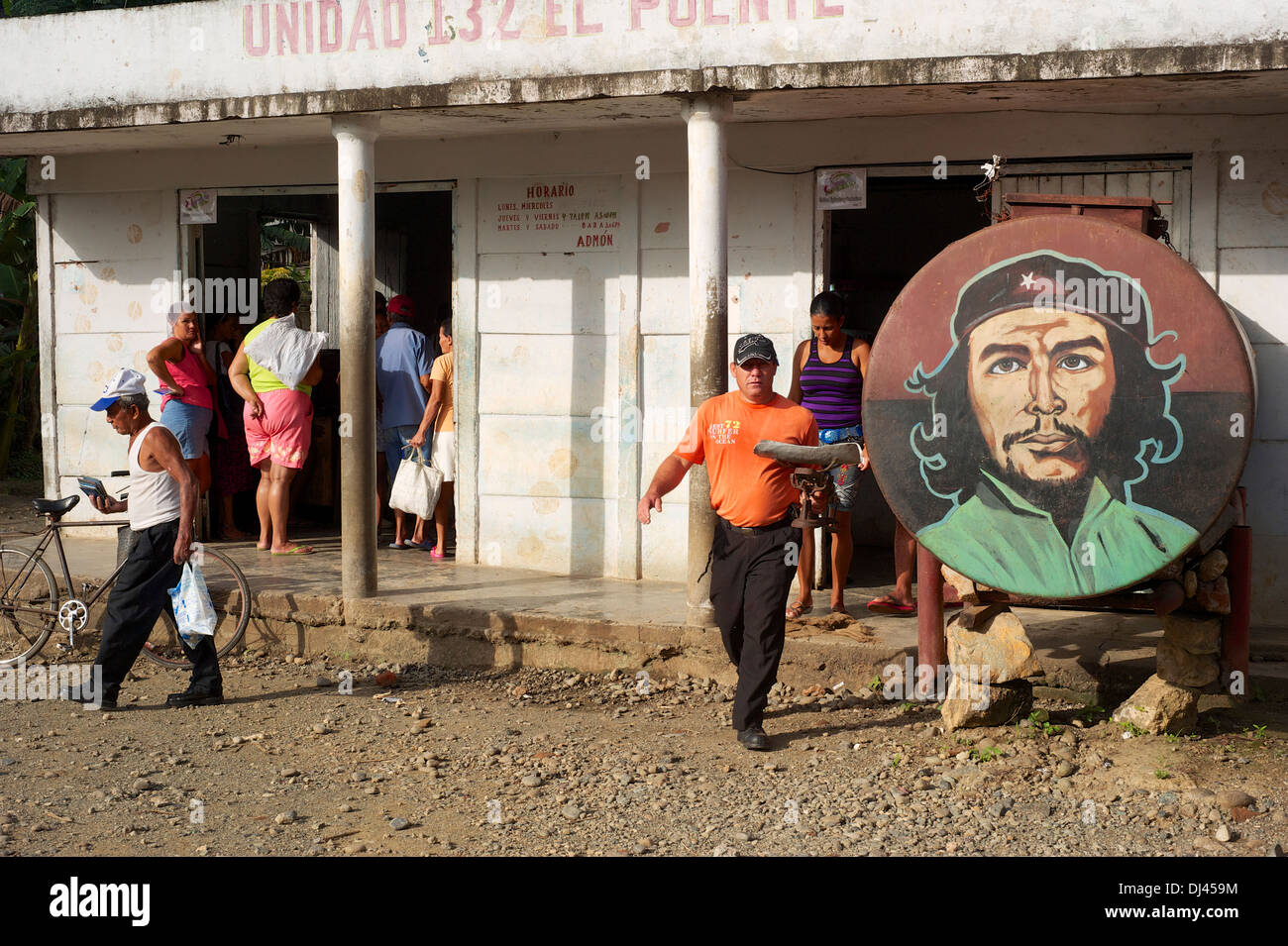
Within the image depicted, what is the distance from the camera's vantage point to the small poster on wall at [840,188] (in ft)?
25.0

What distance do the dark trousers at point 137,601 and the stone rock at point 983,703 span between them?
3516 millimetres

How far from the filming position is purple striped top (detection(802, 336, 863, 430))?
23.2ft

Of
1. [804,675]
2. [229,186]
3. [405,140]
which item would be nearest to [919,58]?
[804,675]

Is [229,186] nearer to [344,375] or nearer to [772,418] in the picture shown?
[344,375]

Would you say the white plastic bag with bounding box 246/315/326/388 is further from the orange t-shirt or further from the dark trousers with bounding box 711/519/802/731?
the dark trousers with bounding box 711/519/802/731

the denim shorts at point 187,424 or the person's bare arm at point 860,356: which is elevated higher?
the person's bare arm at point 860,356

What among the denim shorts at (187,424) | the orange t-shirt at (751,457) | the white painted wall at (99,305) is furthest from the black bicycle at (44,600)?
the orange t-shirt at (751,457)

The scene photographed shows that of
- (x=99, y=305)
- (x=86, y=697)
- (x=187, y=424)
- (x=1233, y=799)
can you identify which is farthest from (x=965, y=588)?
(x=99, y=305)

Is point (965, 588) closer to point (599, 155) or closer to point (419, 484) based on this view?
point (599, 155)

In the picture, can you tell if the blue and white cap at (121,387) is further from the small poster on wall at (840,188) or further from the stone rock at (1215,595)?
the stone rock at (1215,595)

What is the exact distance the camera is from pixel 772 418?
18.7 feet

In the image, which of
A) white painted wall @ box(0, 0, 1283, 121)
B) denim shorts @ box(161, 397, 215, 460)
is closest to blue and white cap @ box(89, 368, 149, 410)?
white painted wall @ box(0, 0, 1283, 121)

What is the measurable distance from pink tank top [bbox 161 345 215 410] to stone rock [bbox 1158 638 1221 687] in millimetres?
6276
